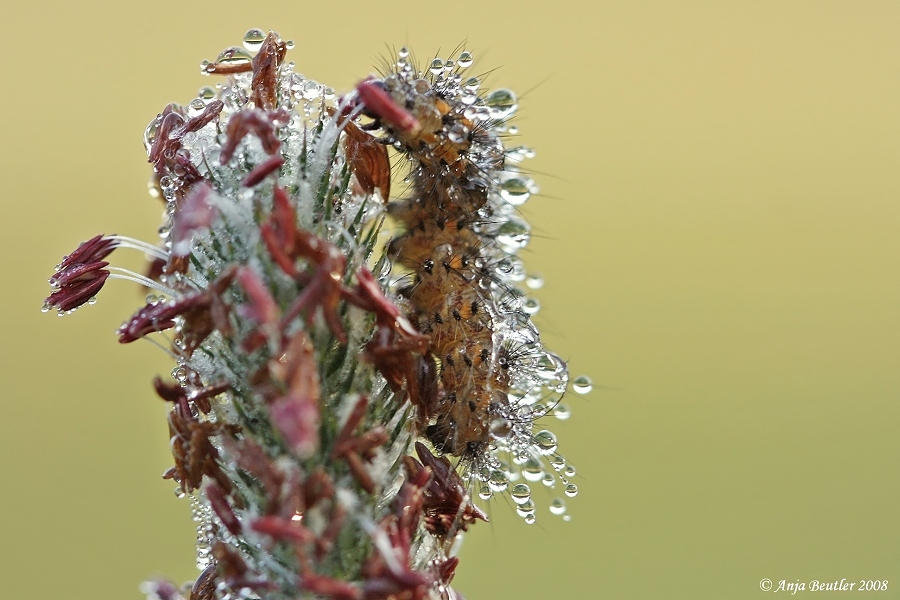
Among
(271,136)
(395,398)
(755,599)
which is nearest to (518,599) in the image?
(755,599)

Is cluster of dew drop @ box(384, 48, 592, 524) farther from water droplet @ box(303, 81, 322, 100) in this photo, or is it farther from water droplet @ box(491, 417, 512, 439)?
water droplet @ box(303, 81, 322, 100)

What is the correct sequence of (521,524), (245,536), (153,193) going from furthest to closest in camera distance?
1. (521,524)
2. (153,193)
3. (245,536)

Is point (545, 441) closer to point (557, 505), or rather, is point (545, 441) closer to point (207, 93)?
point (557, 505)

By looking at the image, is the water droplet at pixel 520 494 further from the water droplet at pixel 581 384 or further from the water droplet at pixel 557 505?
the water droplet at pixel 581 384

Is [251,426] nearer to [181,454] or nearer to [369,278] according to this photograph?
[181,454]

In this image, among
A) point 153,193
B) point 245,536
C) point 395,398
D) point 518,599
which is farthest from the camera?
point 518,599

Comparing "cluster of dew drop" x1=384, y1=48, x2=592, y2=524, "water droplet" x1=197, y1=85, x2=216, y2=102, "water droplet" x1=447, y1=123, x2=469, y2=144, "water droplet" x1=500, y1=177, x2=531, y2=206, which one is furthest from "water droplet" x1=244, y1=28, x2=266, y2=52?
"water droplet" x1=500, y1=177, x2=531, y2=206

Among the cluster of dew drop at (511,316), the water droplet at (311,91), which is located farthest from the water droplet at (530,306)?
the water droplet at (311,91)
